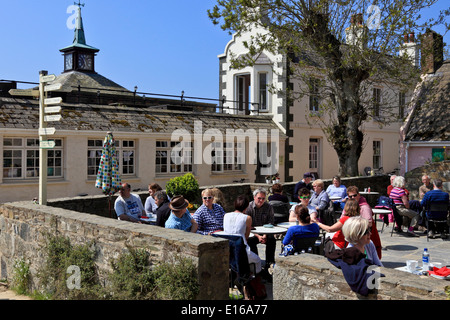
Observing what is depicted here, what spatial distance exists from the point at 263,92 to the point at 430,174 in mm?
9933

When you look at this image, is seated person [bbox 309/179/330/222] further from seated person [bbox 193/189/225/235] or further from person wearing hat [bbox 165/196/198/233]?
person wearing hat [bbox 165/196/198/233]

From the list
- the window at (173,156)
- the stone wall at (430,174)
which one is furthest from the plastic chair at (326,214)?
the window at (173,156)

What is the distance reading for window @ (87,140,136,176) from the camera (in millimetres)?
16297

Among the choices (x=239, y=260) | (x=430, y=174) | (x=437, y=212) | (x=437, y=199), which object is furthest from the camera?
(x=430, y=174)

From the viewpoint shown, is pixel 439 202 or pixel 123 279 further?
pixel 439 202

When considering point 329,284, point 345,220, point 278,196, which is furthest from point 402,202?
point 329,284

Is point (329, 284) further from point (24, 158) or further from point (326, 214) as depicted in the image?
point (24, 158)

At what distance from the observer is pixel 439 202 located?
33.8 feet

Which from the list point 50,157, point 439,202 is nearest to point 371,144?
point 439,202

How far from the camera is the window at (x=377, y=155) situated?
27.1m

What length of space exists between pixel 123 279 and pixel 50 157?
10774 millimetres

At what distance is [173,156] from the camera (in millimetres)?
18406
